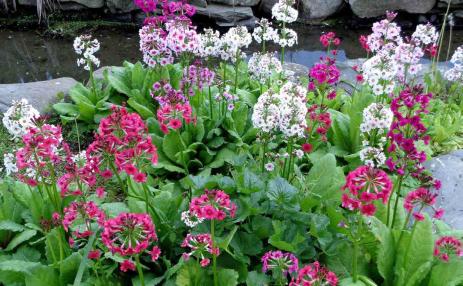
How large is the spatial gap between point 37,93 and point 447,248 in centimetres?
462

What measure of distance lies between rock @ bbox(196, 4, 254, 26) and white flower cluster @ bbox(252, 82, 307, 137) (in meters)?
6.54

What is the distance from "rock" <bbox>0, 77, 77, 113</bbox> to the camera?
225 inches

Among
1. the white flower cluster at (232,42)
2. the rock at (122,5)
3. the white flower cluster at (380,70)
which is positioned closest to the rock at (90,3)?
the rock at (122,5)

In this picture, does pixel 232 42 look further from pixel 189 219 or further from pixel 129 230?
pixel 129 230

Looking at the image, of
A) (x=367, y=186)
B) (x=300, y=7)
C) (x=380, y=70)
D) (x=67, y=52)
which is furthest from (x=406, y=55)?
(x=67, y=52)

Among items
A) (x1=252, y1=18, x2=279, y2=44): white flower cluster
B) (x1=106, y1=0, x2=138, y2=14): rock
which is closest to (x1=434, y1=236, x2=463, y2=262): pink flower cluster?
(x1=252, y1=18, x2=279, y2=44): white flower cluster

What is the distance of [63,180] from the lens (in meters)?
2.88

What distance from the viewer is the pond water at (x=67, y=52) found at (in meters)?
8.50

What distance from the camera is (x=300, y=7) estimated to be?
10.2 meters

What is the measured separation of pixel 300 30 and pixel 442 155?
5.79 metres

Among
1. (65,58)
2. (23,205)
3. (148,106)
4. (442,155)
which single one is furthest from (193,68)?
(65,58)

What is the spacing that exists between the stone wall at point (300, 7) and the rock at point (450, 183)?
589cm

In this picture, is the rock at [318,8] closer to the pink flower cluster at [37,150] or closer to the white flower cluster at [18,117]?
the white flower cluster at [18,117]

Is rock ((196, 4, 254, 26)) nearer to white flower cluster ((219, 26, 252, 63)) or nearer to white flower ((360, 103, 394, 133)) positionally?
white flower cluster ((219, 26, 252, 63))
